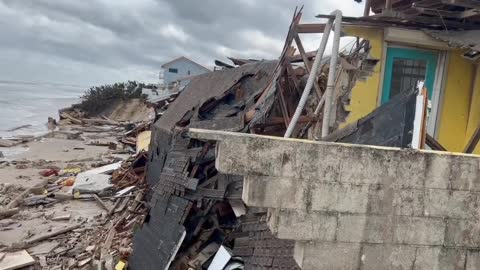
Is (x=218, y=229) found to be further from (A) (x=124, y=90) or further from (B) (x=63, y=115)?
(A) (x=124, y=90)

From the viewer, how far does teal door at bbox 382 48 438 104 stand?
5.95 m

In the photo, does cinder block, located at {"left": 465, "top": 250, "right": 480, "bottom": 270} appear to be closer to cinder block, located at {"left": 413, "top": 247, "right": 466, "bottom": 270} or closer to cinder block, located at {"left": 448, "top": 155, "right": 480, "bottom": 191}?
cinder block, located at {"left": 413, "top": 247, "right": 466, "bottom": 270}

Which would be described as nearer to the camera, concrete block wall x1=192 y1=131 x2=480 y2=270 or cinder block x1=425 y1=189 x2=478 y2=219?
concrete block wall x1=192 y1=131 x2=480 y2=270

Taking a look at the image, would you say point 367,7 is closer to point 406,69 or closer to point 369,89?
point 406,69

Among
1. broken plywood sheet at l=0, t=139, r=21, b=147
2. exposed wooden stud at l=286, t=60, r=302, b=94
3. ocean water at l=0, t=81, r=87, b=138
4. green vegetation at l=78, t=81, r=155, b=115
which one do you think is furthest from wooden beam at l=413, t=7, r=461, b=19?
green vegetation at l=78, t=81, r=155, b=115

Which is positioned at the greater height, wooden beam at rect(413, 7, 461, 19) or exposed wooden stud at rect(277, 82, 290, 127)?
wooden beam at rect(413, 7, 461, 19)

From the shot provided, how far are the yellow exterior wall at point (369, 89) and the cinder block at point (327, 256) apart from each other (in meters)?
2.77

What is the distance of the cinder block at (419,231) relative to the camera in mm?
3430

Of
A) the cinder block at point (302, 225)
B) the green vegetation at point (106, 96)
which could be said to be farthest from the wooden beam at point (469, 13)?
the green vegetation at point (106, 96)

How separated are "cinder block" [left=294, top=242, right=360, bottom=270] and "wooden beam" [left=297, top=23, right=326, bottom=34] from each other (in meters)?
3.45

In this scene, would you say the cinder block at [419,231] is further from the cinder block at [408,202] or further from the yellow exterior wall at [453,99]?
the yellow exterior wall at [453,99]

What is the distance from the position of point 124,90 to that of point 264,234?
43384mm

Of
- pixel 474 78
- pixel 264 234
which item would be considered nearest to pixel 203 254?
pixel 264 234

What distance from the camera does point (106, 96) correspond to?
44312mm
